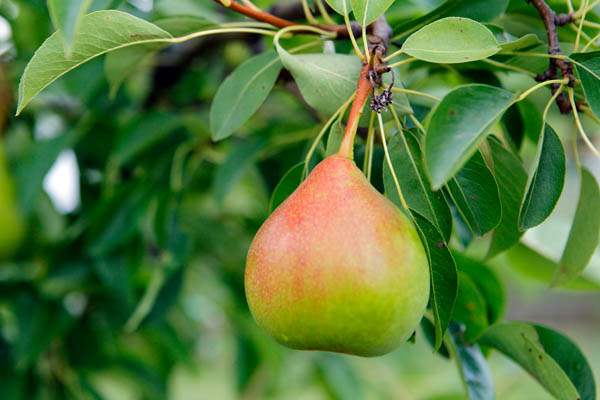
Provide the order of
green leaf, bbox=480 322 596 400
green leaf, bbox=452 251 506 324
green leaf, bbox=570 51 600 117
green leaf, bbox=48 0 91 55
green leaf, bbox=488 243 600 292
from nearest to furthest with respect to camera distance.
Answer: green leaf, bbox=48 0 91 55
green leaf, bbox=570 51 600 117
green leaf, bbox=480 322 596 400
green leaf, bbox=452 251 506 324
green leaf, bbox=488 243 600 292

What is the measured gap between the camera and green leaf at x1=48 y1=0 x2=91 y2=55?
0.47 metres

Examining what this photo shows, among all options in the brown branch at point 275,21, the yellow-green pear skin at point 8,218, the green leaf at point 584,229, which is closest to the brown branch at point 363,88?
the brown branch at point 275,21

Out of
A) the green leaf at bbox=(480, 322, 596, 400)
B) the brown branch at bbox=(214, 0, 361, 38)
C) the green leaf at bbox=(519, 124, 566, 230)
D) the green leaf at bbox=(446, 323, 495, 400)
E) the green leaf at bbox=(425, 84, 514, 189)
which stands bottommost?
the green leaf at bbox=(446, 323, 495, 400)

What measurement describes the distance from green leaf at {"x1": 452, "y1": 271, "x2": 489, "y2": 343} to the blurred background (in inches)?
8.0

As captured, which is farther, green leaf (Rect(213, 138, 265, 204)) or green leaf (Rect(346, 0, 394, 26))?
green leaf (Rect(213, 138, 265, 204))

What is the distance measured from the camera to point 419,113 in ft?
2.69

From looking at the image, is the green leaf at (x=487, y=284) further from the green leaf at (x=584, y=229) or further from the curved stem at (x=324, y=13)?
the curved stem at (x=324, y=13)

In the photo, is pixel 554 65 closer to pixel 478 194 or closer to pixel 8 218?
pixel 478 194

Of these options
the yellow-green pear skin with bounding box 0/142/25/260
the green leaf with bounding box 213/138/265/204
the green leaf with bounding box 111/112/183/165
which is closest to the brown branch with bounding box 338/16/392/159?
the green leaf with bounding box 213/138/265/204

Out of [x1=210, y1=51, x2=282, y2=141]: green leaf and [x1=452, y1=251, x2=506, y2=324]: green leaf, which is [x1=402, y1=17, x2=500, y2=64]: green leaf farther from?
[x1=452, y1=251, x2=506, y2=324]: green leaf

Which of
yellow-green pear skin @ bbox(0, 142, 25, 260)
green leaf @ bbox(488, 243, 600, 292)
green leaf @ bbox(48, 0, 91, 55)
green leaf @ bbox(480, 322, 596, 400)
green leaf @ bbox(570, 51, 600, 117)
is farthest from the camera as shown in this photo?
yellow-green pear skin @ bbox(0, 142, 25, 260)

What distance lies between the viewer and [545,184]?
598 mm

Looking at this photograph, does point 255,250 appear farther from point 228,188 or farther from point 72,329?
point 72,329

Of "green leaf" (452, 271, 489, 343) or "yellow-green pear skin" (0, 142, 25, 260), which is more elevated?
"green leaf" (452, 271, 489, 343)
